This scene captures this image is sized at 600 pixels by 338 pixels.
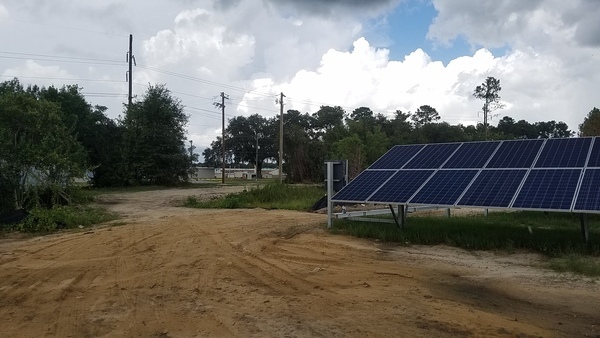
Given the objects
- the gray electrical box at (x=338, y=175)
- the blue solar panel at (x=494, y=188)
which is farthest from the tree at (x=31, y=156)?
the blue solar panel at (x=494, y=188)

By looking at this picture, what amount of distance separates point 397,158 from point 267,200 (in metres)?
12.2

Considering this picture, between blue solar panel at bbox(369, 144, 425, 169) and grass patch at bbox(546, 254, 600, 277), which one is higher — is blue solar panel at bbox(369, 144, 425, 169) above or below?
above

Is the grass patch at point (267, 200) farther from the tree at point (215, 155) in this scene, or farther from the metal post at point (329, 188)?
the tree at point (215, 155)

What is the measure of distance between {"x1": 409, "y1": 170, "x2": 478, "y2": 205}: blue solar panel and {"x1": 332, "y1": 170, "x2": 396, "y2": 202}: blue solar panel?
5.02 feet

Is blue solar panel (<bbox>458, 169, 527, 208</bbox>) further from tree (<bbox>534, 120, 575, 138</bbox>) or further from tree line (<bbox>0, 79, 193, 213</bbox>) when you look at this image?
tree (<bbox>534, 120, 575, 138</bbox>)

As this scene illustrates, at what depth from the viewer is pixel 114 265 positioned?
10336mm

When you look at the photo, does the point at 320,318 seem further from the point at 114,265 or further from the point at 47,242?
the point at 47,242

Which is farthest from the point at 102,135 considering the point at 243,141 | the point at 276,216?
the point at 243,141

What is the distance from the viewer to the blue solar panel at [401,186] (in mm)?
12836

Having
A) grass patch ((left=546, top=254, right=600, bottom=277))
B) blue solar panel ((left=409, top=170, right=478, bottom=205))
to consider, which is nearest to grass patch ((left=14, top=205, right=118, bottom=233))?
blue solar panel ((left=409, top=170, right=478, bottom=205))

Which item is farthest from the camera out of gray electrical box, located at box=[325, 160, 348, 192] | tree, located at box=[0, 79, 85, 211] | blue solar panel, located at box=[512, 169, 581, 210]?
tree, located at box=[0, 79, 85, 211]

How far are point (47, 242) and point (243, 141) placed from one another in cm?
8422

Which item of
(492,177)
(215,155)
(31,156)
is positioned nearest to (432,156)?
(492,177)

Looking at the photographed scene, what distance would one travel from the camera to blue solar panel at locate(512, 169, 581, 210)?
10484 millimetres
